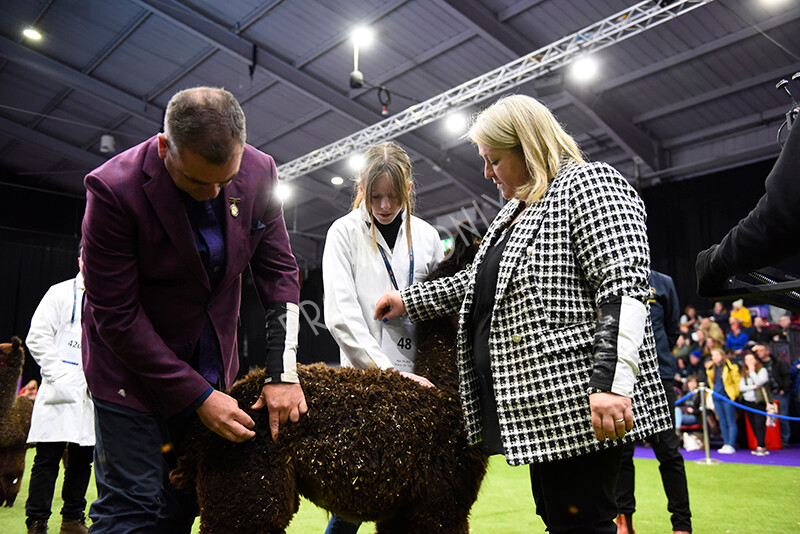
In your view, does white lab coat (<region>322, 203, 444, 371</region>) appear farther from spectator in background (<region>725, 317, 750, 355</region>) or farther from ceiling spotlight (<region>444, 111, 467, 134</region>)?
spectator in background (<region>725, 317, 750, 355</region>)

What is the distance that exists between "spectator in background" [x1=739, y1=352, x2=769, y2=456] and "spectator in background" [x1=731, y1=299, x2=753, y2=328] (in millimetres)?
1686

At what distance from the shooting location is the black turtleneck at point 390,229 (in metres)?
2.48

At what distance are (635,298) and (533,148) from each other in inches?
22.8

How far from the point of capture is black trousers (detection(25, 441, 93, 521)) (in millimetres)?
3850

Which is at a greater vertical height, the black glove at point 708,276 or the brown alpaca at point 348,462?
the black glove at point 708,276

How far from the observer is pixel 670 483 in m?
3.69

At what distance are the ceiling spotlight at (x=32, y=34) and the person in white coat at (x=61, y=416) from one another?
341 inches

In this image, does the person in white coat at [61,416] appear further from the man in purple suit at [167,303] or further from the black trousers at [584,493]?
the black trousers at [584,493]

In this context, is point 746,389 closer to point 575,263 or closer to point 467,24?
point 467,24

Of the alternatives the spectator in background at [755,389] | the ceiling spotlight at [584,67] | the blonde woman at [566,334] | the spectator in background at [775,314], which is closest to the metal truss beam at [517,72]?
the ceiling spotlight at [584,67]

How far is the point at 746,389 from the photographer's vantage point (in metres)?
9.18

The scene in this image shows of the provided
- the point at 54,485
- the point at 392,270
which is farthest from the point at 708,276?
the point at 54,485

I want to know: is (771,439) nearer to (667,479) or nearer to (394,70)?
(667,479)

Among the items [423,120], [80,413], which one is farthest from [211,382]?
[423,120]
